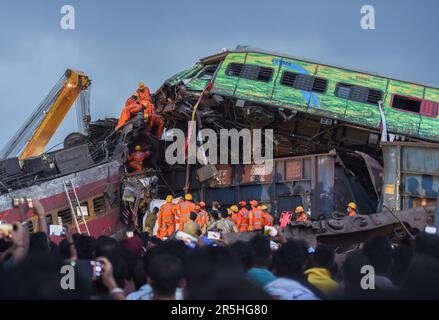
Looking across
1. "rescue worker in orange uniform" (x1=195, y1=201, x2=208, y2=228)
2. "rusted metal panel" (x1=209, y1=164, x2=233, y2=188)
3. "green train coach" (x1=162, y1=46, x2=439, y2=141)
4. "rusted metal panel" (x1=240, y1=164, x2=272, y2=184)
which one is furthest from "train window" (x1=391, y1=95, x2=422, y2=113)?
"rescue worker in orange uniform" (x1=195, y1=201, x2=208, y2=228)

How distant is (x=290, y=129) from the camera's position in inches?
770

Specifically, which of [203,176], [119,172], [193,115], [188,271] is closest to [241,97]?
[193,115]

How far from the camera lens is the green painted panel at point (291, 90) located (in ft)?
61.3

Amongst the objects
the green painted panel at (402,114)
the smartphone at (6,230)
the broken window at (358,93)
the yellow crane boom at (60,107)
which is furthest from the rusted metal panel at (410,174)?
the yellow crane boom at (60,107)

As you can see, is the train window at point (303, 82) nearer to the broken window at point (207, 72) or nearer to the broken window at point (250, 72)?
the broken window at point (250, 72)

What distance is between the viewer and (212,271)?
4785 mm

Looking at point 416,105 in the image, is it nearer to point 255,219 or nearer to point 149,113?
point 255,219

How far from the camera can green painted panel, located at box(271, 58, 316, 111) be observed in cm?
1867

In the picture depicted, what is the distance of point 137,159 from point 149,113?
1433 mm

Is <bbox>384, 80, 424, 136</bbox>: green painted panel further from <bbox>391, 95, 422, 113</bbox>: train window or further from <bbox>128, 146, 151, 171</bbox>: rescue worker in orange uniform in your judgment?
<bbox>128, 146, 151, 171</bbox>: rescue worker in orange uniform

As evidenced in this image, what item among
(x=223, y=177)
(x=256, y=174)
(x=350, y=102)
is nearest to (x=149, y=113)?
(x=223, y=177)
